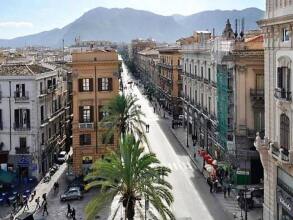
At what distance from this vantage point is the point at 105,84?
5922cm

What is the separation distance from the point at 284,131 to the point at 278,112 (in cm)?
158

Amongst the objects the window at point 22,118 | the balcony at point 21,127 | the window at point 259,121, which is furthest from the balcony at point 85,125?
the window at point 259,121

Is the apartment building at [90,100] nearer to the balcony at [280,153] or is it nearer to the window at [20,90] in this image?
the window at [20,90]

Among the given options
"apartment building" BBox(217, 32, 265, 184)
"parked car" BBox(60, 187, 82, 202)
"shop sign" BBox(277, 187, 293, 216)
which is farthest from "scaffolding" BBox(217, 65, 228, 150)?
"shop sign" BBox(277, 187, 293, 216)

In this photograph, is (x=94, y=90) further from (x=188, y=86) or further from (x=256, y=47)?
(x=188, y=86)

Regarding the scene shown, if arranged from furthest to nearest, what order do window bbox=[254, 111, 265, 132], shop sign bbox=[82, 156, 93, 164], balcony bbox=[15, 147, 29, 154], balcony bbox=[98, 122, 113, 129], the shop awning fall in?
shop sign bbox=[82, 156, 93, 164] < balcony bbox=[15, 147, 29, 154] < the shop awning < balcony bbox=[98, 122, 113, 129] < window bbox=[254, 111, 265, 132]

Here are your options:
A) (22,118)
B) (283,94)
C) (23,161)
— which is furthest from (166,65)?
(283,94)

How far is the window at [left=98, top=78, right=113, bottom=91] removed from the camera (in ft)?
194

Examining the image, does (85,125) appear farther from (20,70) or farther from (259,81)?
(259,81)

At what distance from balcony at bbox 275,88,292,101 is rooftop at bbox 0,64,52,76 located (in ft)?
103

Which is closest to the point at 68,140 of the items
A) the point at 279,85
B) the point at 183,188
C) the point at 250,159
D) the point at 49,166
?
the point at 49,166

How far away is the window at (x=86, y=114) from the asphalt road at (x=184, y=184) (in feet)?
36.0

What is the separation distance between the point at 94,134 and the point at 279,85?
28.0 metres

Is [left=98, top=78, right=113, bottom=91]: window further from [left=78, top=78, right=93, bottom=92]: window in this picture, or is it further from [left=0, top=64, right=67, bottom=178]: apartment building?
[left=0, top=64, right=67, bottom=178]: apartment building
